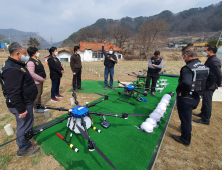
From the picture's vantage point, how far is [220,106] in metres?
4.37

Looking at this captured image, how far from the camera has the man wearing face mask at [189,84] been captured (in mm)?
2062

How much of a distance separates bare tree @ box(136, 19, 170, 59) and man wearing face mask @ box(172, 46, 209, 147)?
1226 inches

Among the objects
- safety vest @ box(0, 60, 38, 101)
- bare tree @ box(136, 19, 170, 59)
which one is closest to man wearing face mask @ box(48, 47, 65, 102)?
safety vest @ box(0, 60, 38, 101)

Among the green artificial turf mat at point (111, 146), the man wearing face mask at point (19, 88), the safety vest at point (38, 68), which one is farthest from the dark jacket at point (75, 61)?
the man wearing face mask at point (19, 88)

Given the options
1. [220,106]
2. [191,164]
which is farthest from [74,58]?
[220,106]

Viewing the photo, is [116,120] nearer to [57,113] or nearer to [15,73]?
[57,113]

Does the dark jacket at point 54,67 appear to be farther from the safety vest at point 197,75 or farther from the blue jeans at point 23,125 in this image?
the safety vest at point 197,75

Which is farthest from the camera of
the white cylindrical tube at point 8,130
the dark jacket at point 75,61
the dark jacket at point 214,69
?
the dark jacket at point 75,61

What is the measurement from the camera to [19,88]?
177cm

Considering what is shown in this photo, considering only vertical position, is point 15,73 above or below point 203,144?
above

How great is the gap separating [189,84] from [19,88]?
2.95 m

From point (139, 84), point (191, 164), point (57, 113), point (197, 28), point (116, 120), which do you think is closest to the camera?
point (191, 164)

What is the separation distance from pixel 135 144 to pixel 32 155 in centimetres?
204

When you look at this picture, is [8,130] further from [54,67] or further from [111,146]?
[111,146]
